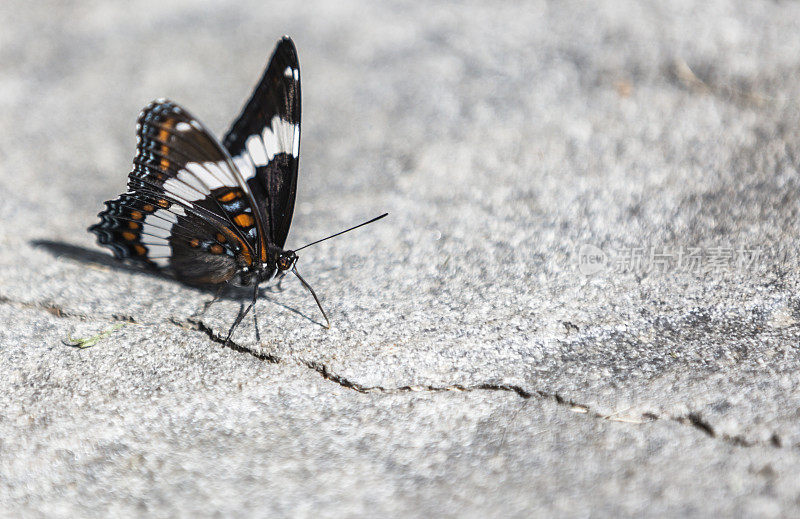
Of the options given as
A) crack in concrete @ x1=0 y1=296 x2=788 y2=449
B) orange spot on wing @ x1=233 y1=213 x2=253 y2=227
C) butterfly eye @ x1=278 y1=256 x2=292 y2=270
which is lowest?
crack in concrete @ x1=0 y1=296 x2=788 y2=449

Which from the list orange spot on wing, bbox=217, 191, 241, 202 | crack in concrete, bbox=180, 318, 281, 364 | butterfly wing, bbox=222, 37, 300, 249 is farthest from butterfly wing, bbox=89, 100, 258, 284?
crack in concrete, bbox=180, 318, 281, 364

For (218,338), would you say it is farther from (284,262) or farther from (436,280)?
(436,280)

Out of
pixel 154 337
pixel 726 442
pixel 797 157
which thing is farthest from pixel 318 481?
pixel 797 157

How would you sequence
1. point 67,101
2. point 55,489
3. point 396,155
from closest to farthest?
point 55,489, point 396,155, point 67,101

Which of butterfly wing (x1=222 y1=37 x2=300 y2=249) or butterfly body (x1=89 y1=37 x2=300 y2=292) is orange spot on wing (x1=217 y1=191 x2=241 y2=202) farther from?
butterfly wing (x1=222 y1=37 x2=300 y2=249)

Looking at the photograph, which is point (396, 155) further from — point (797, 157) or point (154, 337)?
point (797, 157)
